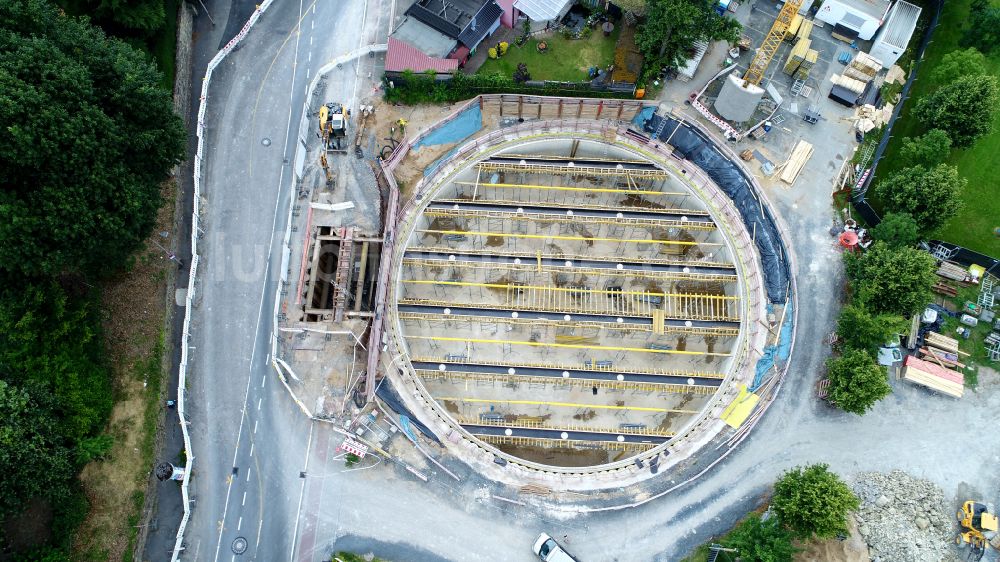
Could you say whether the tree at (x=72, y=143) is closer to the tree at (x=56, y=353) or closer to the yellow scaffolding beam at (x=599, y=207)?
the tree at (x=56, y=353)

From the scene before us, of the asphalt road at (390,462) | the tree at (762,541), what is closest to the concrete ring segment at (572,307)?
the asphalt road at (390,462)

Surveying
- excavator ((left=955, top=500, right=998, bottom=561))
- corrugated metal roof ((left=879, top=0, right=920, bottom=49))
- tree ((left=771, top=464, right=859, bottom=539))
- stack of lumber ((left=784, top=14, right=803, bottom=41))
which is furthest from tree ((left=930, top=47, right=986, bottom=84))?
tree ((left=771, top=464, right=859, bottom=539))

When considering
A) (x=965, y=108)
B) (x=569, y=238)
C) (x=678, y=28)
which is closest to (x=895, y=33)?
(x=965, y=108)

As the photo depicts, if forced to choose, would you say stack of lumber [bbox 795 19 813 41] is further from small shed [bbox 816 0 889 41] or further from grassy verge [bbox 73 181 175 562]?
grassy verge [bbox 73 181 175 562]

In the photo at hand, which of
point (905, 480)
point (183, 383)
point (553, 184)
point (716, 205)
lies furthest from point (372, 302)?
point (905, 480)

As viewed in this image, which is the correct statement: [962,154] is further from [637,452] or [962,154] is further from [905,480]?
[637,452]

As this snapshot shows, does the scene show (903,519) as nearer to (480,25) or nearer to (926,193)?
(926,193)
